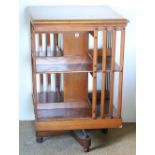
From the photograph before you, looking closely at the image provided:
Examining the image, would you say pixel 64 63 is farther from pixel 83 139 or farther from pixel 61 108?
pixel 83 139

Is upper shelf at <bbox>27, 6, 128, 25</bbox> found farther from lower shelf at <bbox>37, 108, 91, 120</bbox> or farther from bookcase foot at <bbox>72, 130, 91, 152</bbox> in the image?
bookcase foot at <bbox>72, 130, 91, 152</bbox>

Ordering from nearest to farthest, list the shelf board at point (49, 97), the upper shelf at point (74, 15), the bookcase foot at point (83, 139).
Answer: the upper shelf at point (74, 15) < the bookcase foot at point (83, 139) < the shelf board at point (49, 97)

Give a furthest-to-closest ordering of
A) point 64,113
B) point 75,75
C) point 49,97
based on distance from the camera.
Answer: point 49,97 → point 75,75 → point 64,113

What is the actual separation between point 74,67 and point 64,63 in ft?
0.36

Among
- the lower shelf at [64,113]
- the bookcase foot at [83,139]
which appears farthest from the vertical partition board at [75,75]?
the bookcase foot at [83,139]

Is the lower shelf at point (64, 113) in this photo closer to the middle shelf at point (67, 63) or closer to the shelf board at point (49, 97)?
the shelf board at point (49, 97)

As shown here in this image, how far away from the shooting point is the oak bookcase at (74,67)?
1784mm

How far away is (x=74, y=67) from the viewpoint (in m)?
1.96

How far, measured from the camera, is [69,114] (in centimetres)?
202

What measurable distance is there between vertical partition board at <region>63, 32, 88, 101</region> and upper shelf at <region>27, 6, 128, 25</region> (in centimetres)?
16

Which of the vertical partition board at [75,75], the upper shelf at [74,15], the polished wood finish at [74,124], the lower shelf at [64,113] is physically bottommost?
the polished wood finish at [74,124]

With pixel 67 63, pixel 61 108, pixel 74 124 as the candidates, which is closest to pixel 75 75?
pixel 67 63
